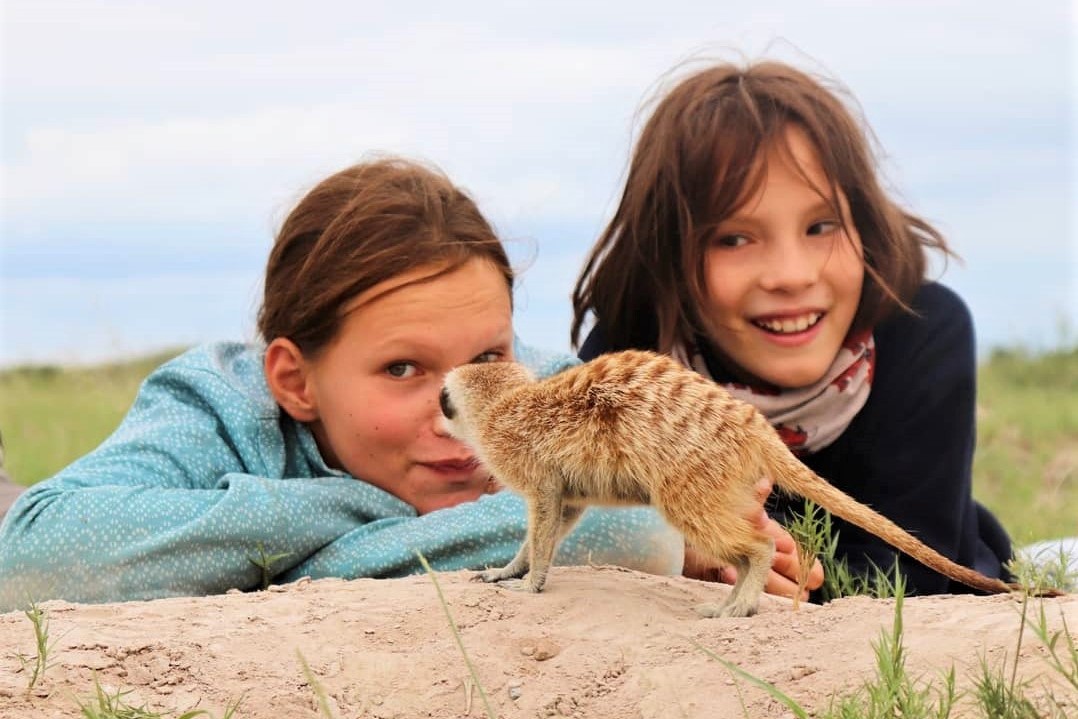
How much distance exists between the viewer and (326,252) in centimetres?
444

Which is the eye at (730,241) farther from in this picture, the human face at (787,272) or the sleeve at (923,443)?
the sleeve at (923,443)

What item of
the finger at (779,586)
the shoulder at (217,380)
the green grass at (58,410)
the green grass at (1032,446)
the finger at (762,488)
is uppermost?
the finger at (762,488)

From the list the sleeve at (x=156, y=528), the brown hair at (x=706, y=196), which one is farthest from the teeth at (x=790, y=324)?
the sleeve at (x=156, y=528)

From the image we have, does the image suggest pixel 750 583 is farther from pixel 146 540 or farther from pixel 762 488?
pixel 146 540

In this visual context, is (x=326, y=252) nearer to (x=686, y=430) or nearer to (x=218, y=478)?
(x=218, y=478)

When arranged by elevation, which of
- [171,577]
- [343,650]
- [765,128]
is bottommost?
[171,577]

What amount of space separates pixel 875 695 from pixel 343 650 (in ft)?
3.94

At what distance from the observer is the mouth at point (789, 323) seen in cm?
514

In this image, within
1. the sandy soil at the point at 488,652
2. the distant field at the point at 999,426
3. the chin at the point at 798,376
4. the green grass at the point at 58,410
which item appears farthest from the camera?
the green grass at the point at 58,410

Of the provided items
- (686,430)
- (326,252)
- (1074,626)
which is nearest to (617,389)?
(686,430)

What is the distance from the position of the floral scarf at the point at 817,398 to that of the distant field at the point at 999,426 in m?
1.68

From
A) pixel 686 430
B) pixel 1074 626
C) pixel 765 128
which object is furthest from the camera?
pixel 765 128

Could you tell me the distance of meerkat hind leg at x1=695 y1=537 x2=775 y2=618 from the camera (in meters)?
3.08

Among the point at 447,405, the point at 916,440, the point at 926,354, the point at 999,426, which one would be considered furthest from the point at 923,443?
the point at 999,426
